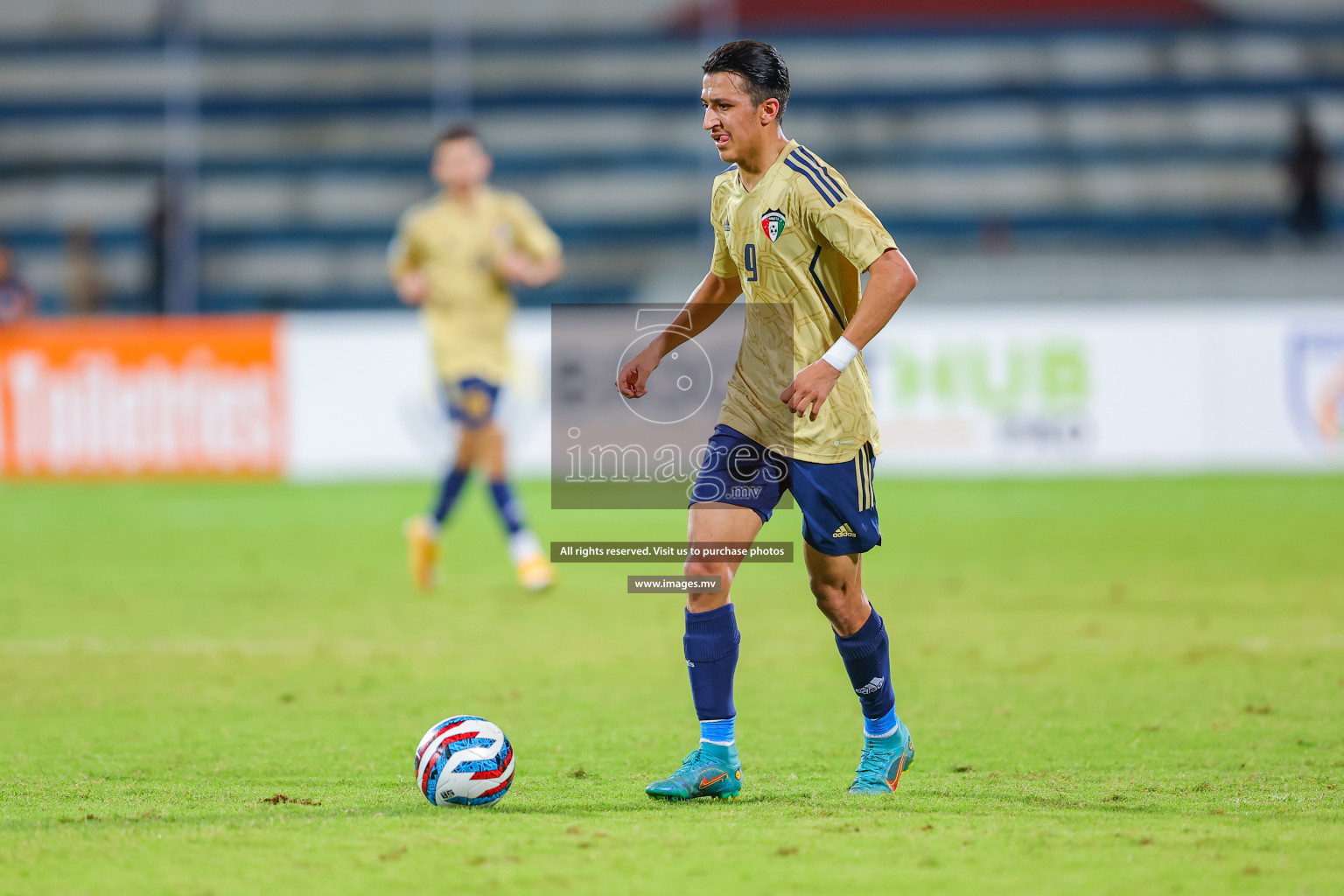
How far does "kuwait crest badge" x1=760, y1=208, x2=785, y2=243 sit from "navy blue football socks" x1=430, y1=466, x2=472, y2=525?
5.19 meters

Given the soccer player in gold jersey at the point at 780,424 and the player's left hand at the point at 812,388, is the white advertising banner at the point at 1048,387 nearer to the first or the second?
the soccer player in gold jersey at the point at 780,424

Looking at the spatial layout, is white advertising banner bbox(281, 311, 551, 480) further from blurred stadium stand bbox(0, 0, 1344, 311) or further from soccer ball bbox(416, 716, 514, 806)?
soccer ball bbox(416, 716, 514, 806)

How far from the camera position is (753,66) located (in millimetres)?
4258

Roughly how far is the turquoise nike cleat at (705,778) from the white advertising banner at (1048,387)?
10.7 meters

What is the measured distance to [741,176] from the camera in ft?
14.5

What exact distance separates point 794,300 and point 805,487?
0.51 m

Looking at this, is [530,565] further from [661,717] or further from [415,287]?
[661,717]

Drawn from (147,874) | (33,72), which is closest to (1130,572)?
(147,874)

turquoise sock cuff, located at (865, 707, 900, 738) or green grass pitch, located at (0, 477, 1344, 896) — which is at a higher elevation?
turquoise sock cuff, located at (865, 707, 900, 738)

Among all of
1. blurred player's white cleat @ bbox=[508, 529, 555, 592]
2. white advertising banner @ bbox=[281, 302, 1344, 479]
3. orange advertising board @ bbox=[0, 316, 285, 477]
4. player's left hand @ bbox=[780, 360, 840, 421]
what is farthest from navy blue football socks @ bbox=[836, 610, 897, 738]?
orange advertising board @ bbox=[0, 316, 285, 477]

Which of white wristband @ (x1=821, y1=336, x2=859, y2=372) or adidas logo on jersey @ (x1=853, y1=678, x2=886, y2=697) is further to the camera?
adidas logo on jersey @ (x1=853, y1=678, x2=886, y2=697)

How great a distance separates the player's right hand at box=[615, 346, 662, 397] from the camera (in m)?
4.58

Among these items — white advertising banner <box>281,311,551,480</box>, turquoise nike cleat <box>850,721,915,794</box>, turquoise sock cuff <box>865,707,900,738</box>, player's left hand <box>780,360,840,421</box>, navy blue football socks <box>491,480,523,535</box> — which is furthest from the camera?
white advertising banner <box>281,311,551,480</box>

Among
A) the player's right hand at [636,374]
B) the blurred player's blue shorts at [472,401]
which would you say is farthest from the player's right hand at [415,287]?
the player's right hand at [636,374]
